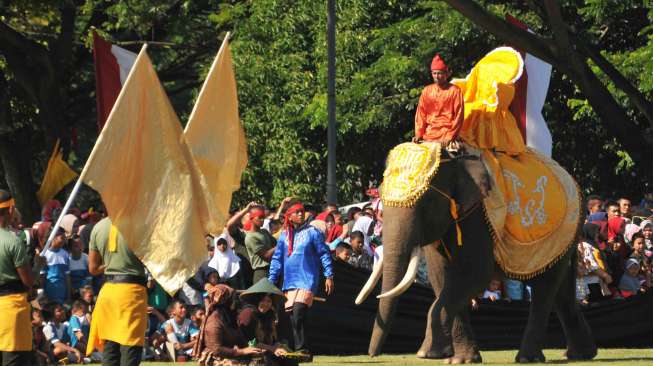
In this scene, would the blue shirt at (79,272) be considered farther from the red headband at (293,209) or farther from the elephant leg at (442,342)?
the elephant leg at (442,342)

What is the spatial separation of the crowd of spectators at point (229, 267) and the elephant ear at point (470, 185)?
2.59m

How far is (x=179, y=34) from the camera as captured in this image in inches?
1300

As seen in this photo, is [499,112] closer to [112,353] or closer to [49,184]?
[112,353]

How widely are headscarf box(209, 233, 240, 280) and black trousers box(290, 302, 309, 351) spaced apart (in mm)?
2190

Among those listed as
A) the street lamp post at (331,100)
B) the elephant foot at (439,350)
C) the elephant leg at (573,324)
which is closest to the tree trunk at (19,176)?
the street lamp post at (331,100)

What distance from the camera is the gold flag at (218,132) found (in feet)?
43.7

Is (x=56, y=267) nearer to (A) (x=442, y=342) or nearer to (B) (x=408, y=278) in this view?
(B) (x=408, y=278)

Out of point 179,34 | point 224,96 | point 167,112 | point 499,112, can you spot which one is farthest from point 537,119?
point 179,34

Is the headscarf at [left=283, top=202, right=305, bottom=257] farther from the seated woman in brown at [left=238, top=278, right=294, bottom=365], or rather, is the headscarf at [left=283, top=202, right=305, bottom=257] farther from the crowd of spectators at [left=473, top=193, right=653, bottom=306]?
the seated woman in brown at [left=238, top=278, right=294, bottom=365]

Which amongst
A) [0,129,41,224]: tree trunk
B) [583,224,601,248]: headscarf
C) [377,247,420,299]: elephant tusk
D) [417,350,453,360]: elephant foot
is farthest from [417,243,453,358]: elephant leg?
[0,129,41,224]: tree trunk

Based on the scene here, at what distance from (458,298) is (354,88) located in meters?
12.9

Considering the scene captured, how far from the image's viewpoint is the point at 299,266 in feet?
54.3

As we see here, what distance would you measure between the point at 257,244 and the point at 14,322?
527 centimetres

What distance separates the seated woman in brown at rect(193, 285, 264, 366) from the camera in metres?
12.1
